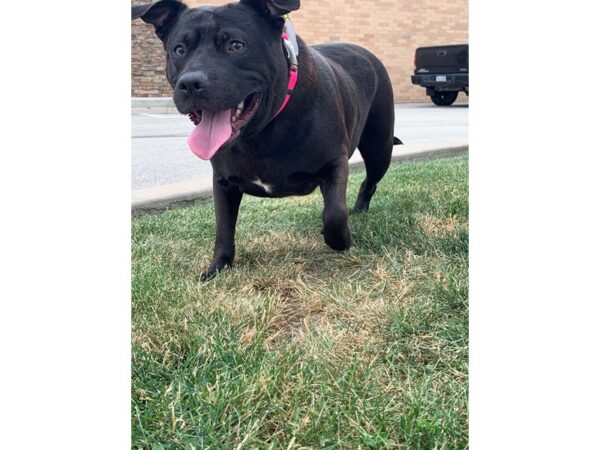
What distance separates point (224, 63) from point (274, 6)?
0.30 m

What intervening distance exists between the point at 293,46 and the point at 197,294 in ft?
3.39

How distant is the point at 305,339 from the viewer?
1.95 meters

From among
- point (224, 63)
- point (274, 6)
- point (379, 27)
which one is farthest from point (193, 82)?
point (379, 27)

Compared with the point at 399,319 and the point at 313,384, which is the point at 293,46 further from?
the point at 313,384

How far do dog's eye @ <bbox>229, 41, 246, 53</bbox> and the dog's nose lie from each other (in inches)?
8.7

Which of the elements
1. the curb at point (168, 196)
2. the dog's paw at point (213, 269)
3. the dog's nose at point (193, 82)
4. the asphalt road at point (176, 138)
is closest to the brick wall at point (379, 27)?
the asphalt road at point (176, 138)

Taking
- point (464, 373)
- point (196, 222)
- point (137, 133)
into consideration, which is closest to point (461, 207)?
point (196, 222)

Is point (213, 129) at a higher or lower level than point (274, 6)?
lower

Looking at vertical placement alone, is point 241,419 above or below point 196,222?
above

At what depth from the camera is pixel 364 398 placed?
1.54 m

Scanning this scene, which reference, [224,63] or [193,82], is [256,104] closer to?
[224,63]
